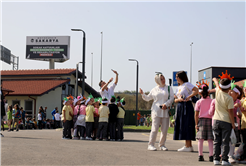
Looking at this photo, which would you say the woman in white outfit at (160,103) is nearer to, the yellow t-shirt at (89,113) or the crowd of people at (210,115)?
the crowd of people at (210,115)

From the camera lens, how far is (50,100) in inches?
1497

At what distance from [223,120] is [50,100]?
106ft

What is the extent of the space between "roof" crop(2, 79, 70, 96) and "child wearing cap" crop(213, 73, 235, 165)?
97.3 feet

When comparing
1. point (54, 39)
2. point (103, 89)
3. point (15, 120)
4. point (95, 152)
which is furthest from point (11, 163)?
point (54, 39)

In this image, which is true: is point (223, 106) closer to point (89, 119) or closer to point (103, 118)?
point (103, 118)

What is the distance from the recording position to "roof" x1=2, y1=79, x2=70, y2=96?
35981 millimetres

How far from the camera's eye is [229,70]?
3956 centimetres

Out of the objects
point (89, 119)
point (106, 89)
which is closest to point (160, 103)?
point (106, 89)

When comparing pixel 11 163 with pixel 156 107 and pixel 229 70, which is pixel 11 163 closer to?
pixel 156 107

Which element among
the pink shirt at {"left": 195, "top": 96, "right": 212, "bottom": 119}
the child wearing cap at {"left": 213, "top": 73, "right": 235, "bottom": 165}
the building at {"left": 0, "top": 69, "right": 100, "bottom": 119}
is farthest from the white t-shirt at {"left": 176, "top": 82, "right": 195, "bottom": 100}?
the building at {"left": 0, "top": 69, "right": 100, "bottom": 119}

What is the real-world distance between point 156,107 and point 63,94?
31060mm

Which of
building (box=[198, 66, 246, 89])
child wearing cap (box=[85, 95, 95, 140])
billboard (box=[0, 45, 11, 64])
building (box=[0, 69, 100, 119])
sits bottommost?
child wearing cap (box=[85, 95, 95, 140])

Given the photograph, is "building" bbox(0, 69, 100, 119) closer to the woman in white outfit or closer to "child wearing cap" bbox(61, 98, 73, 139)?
"child wearing cap" bbox(61, 98, 73, 139)

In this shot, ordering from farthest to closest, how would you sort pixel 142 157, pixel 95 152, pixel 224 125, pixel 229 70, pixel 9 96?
1. pixel 229 70
2. pixel 9 96
3. pixel 95 152
4. pixel 142 157
5. pixel 224 125
